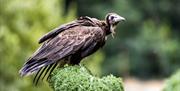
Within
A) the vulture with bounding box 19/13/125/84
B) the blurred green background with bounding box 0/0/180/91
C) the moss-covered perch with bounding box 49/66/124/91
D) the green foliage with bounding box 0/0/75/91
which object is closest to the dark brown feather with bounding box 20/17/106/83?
the vulture with bounding box 19/13/125/84

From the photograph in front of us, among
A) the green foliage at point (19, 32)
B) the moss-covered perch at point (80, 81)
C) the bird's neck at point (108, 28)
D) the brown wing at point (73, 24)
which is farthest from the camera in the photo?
the green foliage at point (19, 32)

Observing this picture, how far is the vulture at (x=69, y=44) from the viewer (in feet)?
19.5

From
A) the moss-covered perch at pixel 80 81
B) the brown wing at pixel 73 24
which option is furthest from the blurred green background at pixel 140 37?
the moss-covered perch at pixel 80 81

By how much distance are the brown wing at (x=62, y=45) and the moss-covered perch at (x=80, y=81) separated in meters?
0.13

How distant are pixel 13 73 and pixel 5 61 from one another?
289mm

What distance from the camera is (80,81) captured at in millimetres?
5648

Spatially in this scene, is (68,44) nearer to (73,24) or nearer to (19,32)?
(73,24)

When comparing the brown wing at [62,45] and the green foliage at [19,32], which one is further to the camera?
the green foliage at [19,32]

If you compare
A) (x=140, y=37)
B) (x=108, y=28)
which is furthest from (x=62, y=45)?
(x=140, y=37)

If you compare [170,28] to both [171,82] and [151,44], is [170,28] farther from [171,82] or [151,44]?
[171,82]

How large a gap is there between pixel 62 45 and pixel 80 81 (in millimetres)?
465

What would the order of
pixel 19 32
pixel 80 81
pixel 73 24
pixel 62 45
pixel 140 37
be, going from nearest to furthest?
1. pixel 80 81
2. pixel 62 45
3. pixel 73 24
4. pixel 19 32
5. pixel 140 37

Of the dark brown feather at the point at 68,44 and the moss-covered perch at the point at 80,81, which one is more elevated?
the dark brown feather at the point at 68,44

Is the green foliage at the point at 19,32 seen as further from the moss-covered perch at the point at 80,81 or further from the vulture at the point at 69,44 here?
the moss-covered perch at the point at 80,81
